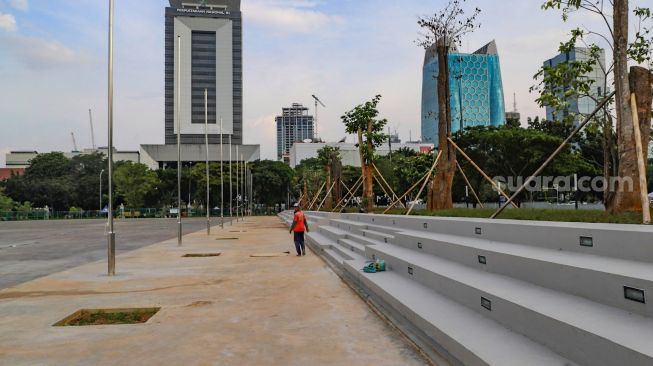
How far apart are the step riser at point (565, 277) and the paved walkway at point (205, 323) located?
63.4 inches

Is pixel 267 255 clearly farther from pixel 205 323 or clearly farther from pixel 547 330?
pixel 547 330

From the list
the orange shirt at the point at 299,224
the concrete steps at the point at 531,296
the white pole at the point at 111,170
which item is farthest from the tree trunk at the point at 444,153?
the white pole at the point at 111,170

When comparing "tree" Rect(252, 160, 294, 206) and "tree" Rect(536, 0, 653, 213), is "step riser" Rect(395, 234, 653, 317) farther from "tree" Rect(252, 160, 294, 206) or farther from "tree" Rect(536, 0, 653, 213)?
"tree" Rect(252, 160, 294, 206)

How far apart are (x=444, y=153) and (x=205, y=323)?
11.0 meters

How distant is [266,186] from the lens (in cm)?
8900

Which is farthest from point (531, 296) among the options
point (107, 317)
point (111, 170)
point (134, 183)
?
point (134, 183)

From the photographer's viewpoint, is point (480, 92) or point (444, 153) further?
point (480, 92)

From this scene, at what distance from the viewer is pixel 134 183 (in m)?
86.2

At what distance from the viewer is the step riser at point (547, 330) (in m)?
3.45

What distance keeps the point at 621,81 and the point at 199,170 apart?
8496 cm

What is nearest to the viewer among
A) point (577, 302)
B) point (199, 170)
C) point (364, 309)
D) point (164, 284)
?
point (577, 302)

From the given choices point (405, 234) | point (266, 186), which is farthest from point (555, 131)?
point (266, 186)

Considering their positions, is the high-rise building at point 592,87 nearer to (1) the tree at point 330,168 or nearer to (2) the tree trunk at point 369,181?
(2) the tree trunk at point 369,181

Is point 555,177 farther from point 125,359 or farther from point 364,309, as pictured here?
point 125,359
